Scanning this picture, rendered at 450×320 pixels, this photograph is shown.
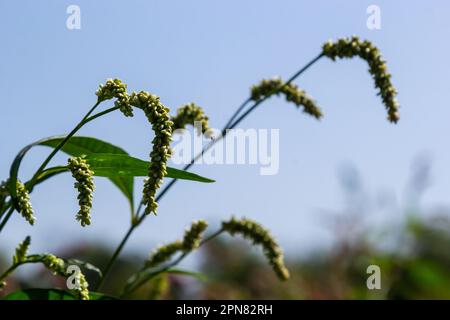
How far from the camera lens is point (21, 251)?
239 cm

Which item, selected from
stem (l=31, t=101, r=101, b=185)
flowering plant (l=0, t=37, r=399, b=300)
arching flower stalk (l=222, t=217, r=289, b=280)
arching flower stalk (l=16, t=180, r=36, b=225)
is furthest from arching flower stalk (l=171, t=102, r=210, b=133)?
arching flower stalk (l=16, t=180, r=36, b=225)

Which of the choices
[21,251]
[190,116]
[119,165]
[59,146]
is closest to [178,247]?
[190,116]

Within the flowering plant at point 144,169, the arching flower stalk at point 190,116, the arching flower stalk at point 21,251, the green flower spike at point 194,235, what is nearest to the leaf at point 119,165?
the flowering plant at point 144,169

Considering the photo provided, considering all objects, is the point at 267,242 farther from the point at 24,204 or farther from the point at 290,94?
the point at 24,204

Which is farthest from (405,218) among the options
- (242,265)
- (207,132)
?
(242,265)

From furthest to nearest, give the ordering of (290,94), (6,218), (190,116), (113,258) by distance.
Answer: (290,94), (190,116), (113,258), (6,218)

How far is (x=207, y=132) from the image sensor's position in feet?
8.71

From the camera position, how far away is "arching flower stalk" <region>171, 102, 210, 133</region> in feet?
8.73

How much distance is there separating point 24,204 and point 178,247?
985 millimetres

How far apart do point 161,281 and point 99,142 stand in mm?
864

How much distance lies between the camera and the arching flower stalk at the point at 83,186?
6.01 ft

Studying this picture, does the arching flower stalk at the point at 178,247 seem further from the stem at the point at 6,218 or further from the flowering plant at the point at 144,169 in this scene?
the stem at the point at 6,218

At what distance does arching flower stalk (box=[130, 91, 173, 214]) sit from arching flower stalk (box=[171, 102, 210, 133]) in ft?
2.38
